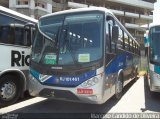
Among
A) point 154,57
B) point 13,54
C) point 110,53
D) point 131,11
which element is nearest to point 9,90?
point 13,54

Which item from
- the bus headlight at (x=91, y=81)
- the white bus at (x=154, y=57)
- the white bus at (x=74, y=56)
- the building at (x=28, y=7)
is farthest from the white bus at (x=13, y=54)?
the building at (x=28, y=7)

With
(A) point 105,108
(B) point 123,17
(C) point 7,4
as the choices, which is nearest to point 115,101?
(A) point 105,108

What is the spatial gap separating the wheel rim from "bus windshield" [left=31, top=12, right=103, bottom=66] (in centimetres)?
117

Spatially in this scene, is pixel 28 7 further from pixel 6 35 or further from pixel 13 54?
pixel 6 35

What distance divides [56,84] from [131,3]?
56592 millimetres

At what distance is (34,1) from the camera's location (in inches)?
1618

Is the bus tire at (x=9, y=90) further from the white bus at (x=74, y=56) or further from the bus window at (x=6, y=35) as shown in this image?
the bus window at (x=6, y=35)

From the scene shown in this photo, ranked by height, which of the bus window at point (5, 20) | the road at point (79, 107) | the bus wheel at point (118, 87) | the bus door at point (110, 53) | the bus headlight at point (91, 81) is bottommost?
the road at point (79, 107)

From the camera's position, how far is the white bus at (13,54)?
7.62 meters

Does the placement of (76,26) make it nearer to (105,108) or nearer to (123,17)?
(105,108)

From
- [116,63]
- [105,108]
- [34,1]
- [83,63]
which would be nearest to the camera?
[83,63]

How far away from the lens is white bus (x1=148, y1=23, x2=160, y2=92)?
28.0ft

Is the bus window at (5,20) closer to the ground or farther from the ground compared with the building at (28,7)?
closer to the ground

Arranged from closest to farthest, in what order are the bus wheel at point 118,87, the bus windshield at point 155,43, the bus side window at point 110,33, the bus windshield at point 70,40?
the bus windshield at point 70,40 < the bus side window at point 110,33 < the bus windshield at point 155,43 < the bus wheel at point 118,87
